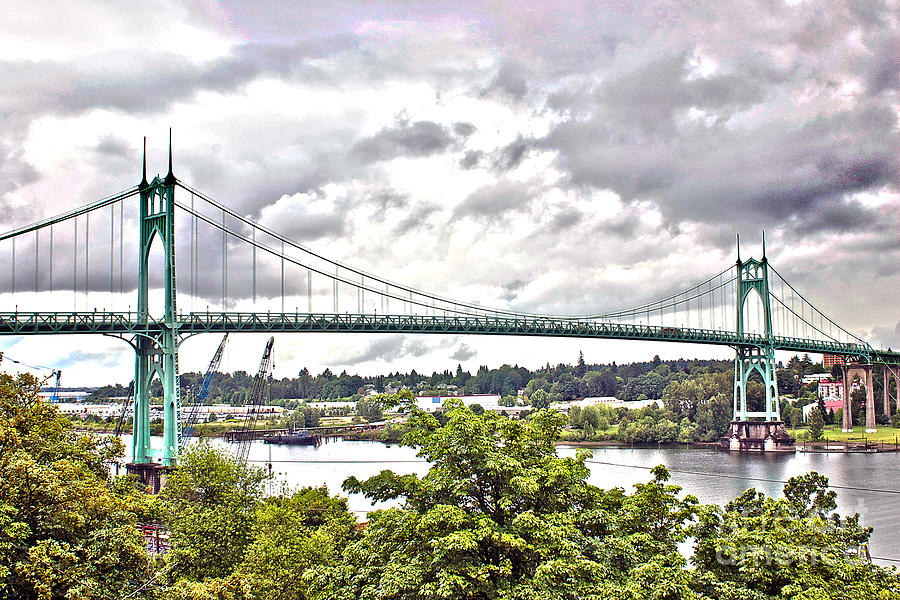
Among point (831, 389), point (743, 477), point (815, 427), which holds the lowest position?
point (743, 477)

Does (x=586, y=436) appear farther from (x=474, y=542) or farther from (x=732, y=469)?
(x=474, y=542)

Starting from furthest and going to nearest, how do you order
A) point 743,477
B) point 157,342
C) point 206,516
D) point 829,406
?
point 829,406 → point 743,477 → point 157,342 → point 206,516

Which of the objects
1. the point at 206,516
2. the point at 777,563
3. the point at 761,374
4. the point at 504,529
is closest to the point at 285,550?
the point at 206,516

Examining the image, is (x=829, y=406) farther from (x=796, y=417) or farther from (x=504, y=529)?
(x=504, y=529)

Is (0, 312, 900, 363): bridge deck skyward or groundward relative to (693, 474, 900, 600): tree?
skyward

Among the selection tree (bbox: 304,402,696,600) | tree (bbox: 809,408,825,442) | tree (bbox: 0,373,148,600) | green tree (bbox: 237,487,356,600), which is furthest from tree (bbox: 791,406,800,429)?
tree (bbox: 0,373,148,600)

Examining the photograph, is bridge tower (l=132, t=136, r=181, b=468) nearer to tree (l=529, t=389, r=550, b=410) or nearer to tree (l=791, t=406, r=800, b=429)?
tree (l=791, t=406, r=800, b=429)

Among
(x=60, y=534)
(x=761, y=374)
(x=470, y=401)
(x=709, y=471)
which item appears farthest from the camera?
(x=470, y=401)
